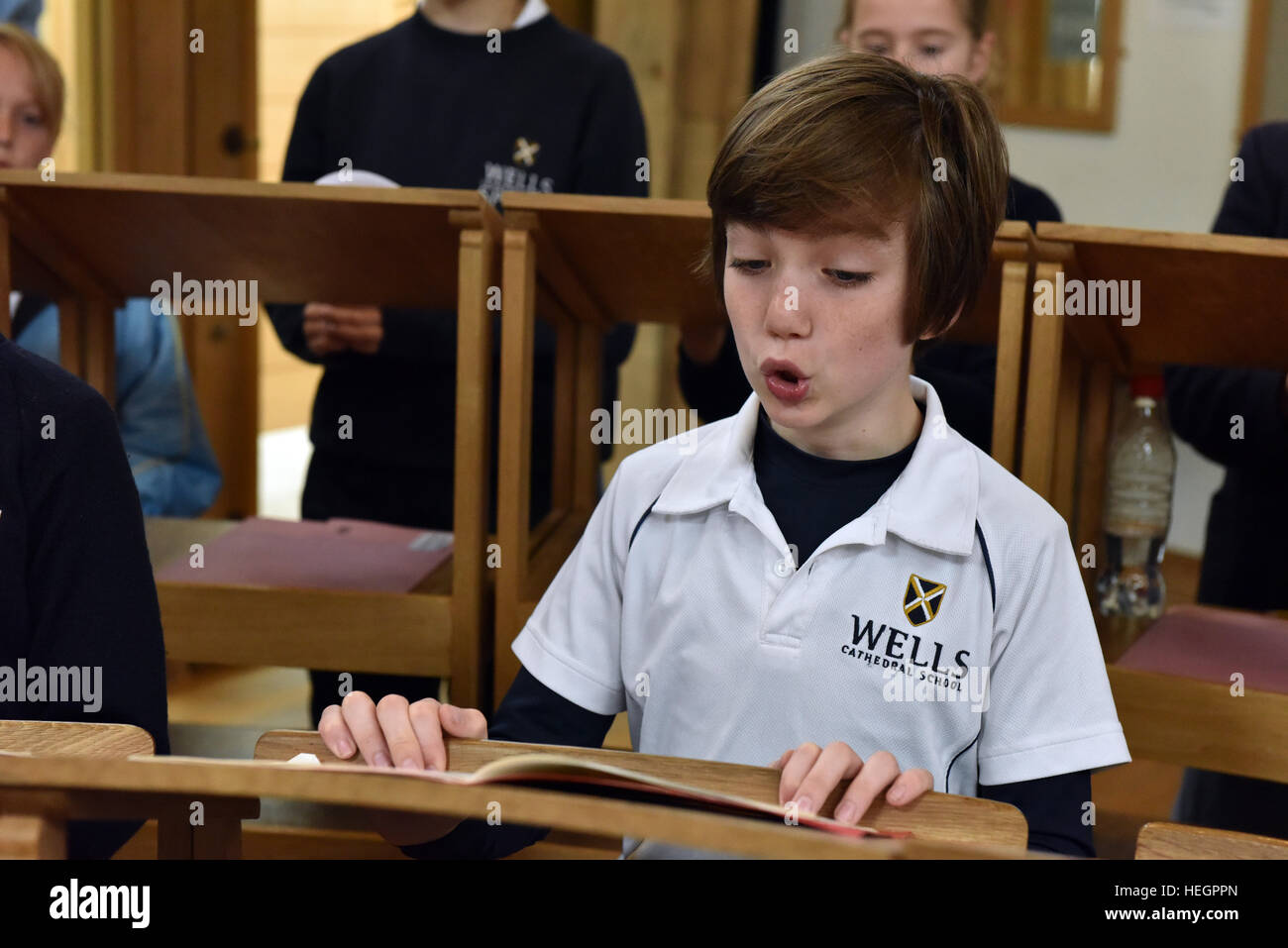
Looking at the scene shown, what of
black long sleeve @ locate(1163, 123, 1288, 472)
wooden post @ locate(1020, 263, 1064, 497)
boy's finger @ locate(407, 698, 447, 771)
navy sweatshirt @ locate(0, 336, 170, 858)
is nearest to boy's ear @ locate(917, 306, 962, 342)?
wooden post @ locate(1020, 263, 1064, 497)

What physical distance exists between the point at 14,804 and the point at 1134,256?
1.06 metres

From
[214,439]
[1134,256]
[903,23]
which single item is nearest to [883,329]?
[1134,256]

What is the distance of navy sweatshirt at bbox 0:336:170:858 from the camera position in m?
1.03

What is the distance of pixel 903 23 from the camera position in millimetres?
1736

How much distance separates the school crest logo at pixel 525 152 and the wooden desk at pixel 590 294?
26cm

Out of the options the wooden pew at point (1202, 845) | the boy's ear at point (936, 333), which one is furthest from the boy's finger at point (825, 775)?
the boy's ear at point (936, 333)

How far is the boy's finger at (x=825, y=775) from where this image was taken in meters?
0.82

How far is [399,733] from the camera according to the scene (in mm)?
880

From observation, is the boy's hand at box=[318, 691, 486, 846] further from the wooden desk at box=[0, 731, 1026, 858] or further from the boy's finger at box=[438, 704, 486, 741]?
the wooden desk at box=[0, 731, 1026, 858]

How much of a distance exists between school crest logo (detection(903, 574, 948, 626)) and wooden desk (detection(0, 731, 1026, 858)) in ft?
1.54

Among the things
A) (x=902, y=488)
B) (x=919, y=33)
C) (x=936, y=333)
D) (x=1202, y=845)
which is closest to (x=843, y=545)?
(x=902, y=488)

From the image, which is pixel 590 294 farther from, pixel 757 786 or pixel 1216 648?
pixel 757 786

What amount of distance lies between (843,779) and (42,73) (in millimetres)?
1739
